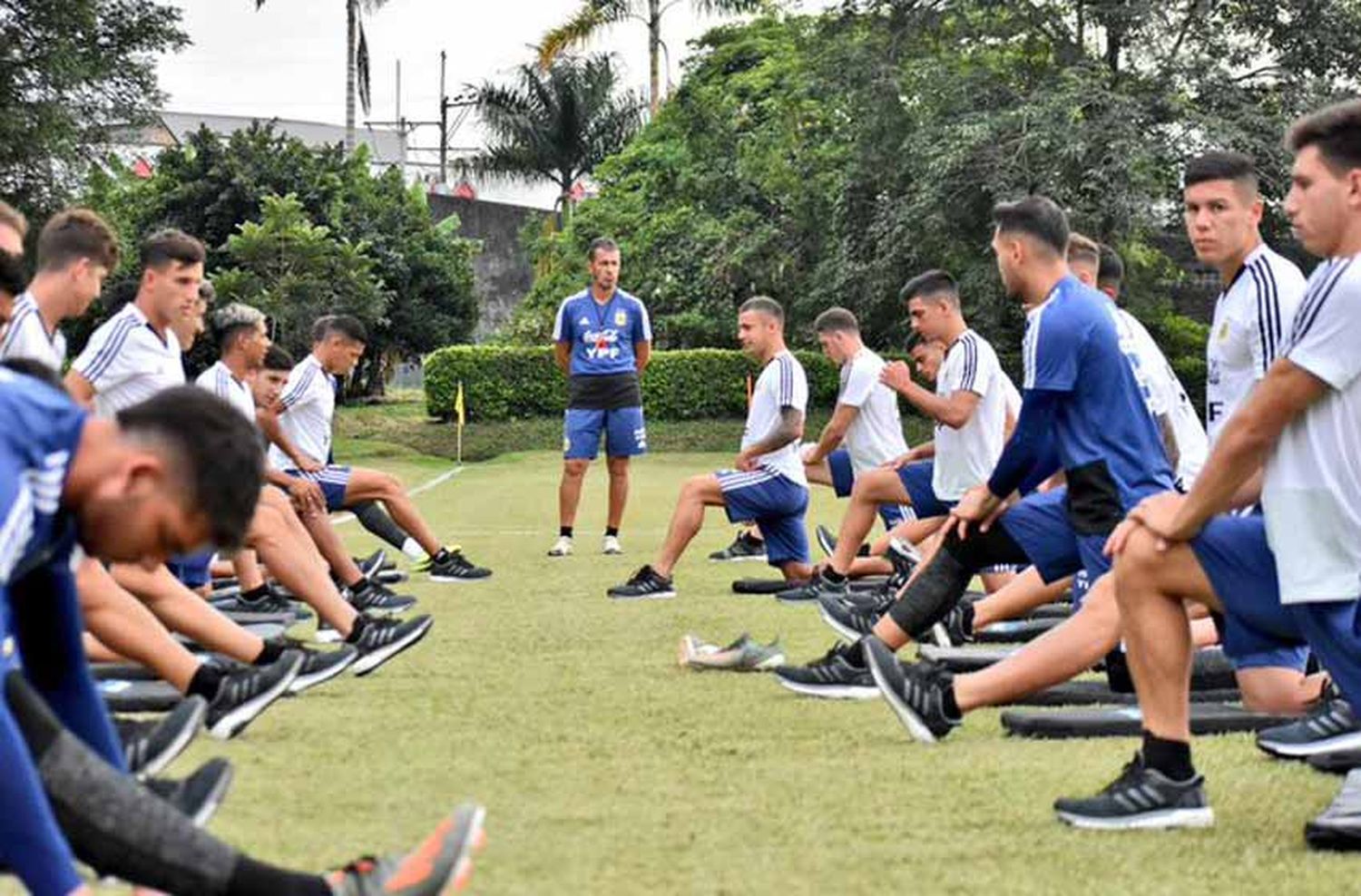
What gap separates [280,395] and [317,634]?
2.13 meters

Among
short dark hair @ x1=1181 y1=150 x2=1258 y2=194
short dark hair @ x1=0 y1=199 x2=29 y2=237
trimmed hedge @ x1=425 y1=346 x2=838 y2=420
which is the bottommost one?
trimmed hedge @ x1=425 y1=346 x2=838 y2=420

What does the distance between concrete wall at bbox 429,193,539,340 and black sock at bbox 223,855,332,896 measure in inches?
1982

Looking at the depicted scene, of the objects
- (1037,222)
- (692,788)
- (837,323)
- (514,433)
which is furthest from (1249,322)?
(514,433)

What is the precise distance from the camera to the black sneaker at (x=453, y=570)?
Result: 12578 mm

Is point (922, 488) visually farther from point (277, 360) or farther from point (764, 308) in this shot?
point (277, 360)

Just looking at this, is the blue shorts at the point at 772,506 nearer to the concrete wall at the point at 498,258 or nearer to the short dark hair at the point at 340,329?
the short dark hair at the point at 340,329

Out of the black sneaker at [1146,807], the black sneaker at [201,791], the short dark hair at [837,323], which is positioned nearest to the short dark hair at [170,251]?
the black sneaker at [201,791]

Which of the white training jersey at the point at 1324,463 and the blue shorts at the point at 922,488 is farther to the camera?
the blue shorts at the point at 922,488

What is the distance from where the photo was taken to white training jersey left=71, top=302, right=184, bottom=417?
25.0 feet

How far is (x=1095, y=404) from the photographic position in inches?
260

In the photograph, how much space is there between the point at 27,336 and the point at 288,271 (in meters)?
28.1

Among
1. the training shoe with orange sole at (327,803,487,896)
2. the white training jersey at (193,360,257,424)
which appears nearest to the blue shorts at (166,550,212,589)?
the white training jersey at (193,360,257,424)

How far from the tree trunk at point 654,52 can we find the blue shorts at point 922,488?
36.0m

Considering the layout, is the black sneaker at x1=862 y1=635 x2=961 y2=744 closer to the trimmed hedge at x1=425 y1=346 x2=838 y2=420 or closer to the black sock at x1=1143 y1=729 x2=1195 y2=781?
the black sock at x1=1143 y1=729 x2=1195 y2=781
